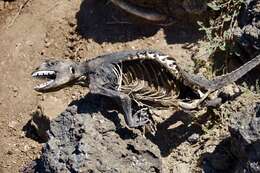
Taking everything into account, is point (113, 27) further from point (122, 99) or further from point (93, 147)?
point (93, 147)

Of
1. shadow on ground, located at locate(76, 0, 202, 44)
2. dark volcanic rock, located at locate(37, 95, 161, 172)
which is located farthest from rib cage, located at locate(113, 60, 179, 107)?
shadow on ground, located at locate(76, 0, 202, 44)

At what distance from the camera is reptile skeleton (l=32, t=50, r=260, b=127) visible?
5.70m

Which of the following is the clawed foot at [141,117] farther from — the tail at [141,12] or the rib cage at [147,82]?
the tail at [141,12]

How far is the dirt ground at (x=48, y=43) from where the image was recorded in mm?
6809

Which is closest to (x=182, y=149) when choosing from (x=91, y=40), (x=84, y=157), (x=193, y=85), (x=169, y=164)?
(x=169, y=164)

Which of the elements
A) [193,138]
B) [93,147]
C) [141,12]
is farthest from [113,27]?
[93,147]

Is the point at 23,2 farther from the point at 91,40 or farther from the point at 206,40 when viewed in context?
the point at 206,40

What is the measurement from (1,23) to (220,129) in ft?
8.81

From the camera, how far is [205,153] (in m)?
5.99

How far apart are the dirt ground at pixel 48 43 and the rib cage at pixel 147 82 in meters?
0.70

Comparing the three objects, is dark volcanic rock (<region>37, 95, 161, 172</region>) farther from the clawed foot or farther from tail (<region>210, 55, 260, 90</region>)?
tail (<region>210, 55, 260, 90</region>)

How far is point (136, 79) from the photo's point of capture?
229 inches

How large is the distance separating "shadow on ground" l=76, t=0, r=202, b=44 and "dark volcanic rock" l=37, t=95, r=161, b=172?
1333 mm

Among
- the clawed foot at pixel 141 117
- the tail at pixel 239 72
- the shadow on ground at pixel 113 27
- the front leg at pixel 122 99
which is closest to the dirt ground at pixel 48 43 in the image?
the shadow on ground at pixel 113 27
